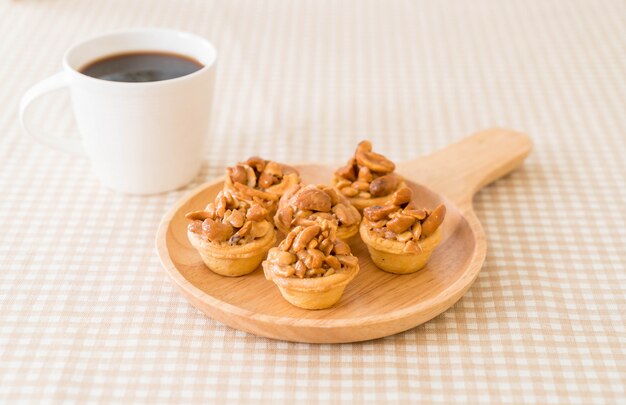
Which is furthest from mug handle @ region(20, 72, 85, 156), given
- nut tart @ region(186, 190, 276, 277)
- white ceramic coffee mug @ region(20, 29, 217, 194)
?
nut tart @ region(186, 190, 276, 277)

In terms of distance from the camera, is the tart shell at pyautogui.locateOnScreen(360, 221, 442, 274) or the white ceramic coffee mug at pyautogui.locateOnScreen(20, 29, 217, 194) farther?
the white ceramic coffee mug at pyautogui.locateOnScreen(20, 29, 217, 194)

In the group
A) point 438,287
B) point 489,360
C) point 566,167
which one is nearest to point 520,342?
point 489,360

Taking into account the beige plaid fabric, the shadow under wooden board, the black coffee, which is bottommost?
the beige plaid fabric

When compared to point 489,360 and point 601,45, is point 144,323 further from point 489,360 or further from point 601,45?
point 601,45

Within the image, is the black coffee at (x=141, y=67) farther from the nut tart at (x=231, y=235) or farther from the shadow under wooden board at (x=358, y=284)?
the nut tart at (x=231, y=235)

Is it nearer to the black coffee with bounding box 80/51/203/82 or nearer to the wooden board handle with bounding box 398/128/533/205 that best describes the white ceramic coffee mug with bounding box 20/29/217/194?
the black coffee with bounding box 80/51/203/82

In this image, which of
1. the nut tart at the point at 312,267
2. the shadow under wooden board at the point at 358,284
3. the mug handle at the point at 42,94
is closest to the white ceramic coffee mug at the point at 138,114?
the mug handle at the point at 42,94

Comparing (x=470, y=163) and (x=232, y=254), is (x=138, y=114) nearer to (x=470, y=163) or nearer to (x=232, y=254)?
(x=232, y=254)

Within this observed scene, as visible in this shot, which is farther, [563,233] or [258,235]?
[563,233]
